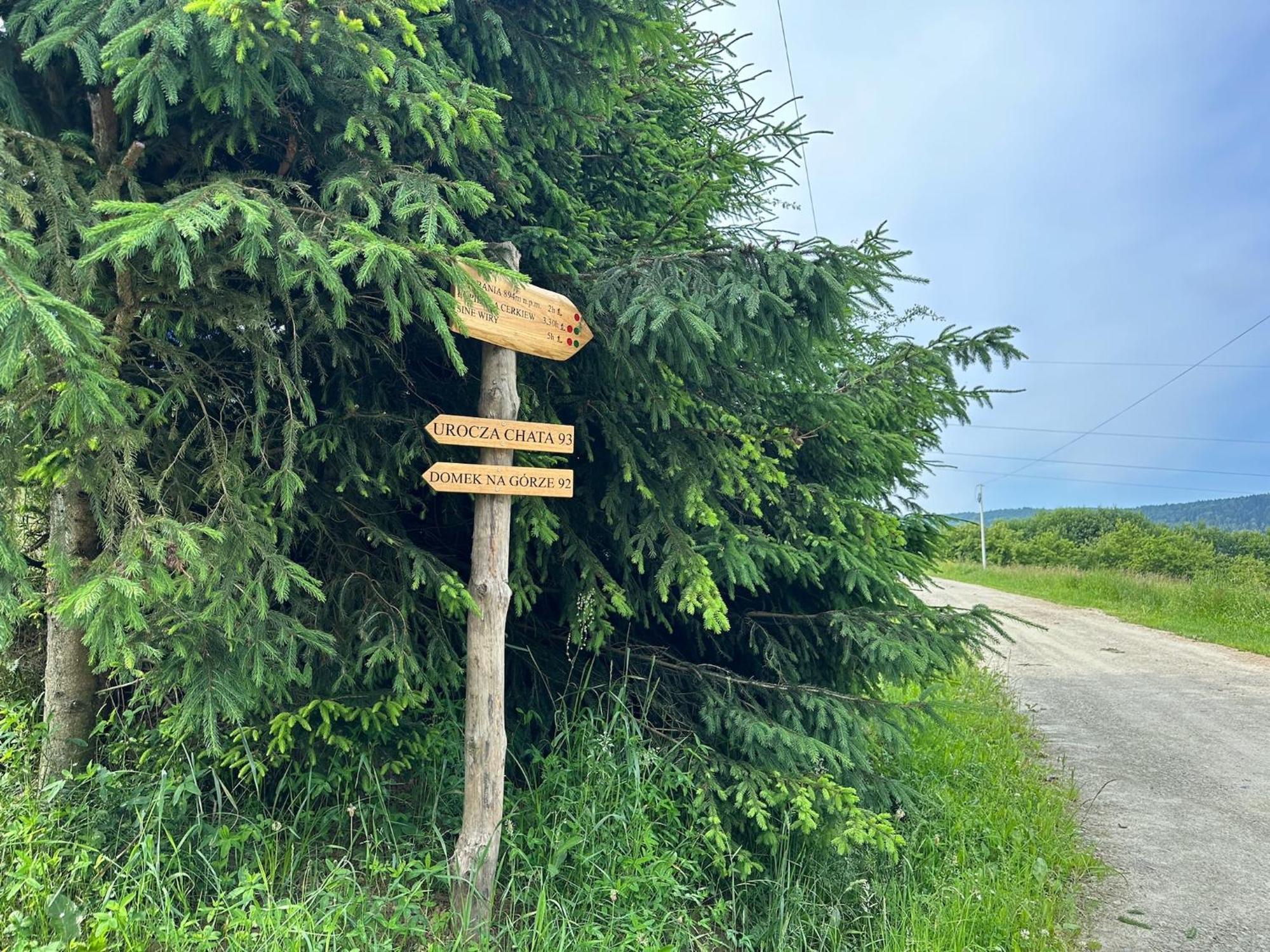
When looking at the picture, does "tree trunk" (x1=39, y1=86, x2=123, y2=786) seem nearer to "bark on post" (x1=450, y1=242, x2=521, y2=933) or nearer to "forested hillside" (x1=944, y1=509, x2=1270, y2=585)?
"bark on post" (x1=450, y1=242, x2=521, y2=933)

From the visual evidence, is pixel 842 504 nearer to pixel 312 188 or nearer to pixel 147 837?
pixel 312 188

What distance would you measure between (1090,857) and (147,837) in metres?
4.59

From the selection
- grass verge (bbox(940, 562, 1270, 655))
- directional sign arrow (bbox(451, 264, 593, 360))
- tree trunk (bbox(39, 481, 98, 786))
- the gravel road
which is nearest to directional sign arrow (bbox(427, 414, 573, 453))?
directional sign arrow (bbox(451, 264, 593, 360))

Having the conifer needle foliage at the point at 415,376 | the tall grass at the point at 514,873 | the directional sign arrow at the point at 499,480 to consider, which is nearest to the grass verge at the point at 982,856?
the tall grass at the point at 514,873

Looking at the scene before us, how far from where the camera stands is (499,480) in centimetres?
279

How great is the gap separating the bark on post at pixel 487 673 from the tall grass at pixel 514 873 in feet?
0.36

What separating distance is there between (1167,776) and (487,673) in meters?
5.42

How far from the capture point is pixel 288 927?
2201mm

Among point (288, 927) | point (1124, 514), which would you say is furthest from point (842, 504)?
point (1124, 514)

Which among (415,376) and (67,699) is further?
(415,376)

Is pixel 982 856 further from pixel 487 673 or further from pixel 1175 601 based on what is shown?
pixel 1175 601

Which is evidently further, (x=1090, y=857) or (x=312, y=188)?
(x=1090, y=857)

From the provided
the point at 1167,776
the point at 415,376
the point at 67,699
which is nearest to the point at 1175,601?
the point at 1167,776

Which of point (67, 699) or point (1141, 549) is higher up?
point (1141, 549)
